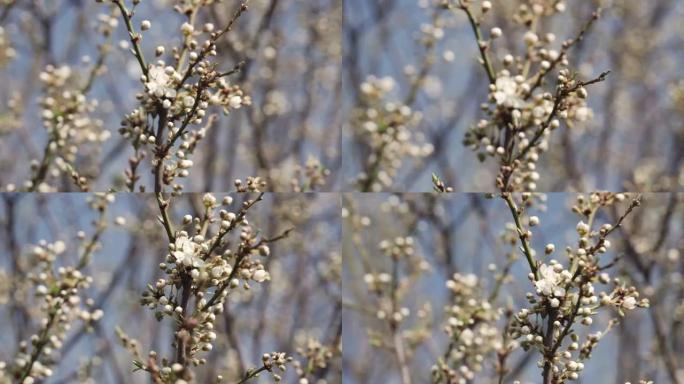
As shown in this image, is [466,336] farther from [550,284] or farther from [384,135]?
[384,135]

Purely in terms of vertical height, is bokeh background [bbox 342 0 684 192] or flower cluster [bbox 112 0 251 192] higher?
bokeh background [bbox 342 0 684 192]

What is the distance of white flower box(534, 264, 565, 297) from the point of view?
10.8 feet

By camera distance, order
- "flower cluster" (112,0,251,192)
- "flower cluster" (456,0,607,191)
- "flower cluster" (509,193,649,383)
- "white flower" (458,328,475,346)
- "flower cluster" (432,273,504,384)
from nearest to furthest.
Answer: "flower cluster" (509,193,649,383), "flower cluster" (112,0,251,192), "flower cluster" (456,0,607,191), "flower cluster" (432,273,504,384), "white flower" (458,328,475,346)

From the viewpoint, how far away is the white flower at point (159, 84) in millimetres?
3697

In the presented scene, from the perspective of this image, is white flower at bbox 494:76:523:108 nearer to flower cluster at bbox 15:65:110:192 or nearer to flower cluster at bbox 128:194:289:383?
flower cluster at bbox 128:194:289:383

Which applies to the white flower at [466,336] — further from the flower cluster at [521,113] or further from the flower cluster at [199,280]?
the flower cluster at [199,280]

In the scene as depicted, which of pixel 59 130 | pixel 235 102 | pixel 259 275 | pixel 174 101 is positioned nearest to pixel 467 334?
pixel 259 275

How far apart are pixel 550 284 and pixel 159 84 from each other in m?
1.77

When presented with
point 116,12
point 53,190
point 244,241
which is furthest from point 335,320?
point 244,241

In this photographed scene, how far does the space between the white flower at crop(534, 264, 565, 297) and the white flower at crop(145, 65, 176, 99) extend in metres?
1.66

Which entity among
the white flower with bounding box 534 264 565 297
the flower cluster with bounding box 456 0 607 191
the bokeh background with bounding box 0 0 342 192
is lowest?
the white flower with bounding box 534 264 565 297

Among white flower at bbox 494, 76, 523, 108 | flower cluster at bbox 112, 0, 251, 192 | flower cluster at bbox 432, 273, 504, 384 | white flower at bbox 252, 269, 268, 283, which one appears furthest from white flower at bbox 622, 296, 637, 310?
flower cluster at bbox 112, 0, 251, 192

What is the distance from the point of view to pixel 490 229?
7801mm

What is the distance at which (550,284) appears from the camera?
331 cm
